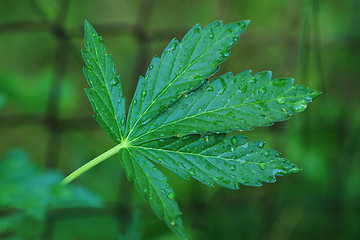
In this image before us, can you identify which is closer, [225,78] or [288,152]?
[225,78]

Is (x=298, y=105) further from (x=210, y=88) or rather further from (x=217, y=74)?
(x=217, y=74)

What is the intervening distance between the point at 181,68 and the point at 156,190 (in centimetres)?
16

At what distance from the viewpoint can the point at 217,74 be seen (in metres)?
1.73

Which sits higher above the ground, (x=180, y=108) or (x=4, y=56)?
(x=4, y=56)

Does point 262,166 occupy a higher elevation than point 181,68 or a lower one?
lower

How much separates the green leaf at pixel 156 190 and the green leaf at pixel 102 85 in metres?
0.04

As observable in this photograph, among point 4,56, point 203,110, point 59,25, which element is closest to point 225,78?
point 203,110

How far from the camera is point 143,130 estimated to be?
579mm

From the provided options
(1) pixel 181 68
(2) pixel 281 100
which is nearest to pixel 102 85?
(1) pixel 181 68

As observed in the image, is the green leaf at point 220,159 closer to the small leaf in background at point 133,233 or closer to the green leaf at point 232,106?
the green leaf at point 232,106

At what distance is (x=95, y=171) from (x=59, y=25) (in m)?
0.62

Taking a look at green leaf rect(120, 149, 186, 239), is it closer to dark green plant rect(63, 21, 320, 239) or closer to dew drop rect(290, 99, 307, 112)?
dark green plant rect(63, 21, 320, 239)

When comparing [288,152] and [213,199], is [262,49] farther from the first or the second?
[213,199]

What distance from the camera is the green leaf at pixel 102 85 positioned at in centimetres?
56
